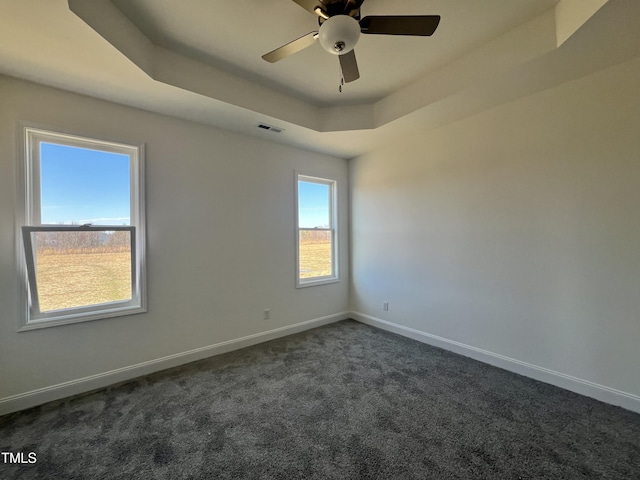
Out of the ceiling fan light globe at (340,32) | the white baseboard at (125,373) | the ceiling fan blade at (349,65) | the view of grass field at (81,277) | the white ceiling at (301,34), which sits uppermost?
the white ceiling at (301,34)

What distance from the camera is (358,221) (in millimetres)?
4219

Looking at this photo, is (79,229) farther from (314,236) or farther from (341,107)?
(341,107)

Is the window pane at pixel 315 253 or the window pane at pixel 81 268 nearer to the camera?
the window pane at pixel 81 268

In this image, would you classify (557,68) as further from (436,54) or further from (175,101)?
(175,101)

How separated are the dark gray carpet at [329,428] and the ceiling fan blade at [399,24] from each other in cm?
254

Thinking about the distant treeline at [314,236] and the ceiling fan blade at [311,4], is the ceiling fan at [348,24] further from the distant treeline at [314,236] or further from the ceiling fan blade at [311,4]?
the distant treeline at [314,236]

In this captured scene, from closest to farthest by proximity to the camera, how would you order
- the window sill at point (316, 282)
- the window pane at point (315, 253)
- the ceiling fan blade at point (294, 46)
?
the ceiling fan blade at point (294, 46) < the window sill at point (316, 282) < the window pane at point (315, 253)

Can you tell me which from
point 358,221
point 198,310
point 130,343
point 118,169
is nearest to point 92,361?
point 130,343

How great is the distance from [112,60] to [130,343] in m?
2.40

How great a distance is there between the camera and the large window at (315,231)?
3881 mm

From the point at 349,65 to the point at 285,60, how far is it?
2.53ft

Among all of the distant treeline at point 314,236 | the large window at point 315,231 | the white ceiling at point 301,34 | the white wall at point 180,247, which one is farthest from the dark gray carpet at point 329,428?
the white ceiling at point 301,34

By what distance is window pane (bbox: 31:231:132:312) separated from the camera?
2248mm

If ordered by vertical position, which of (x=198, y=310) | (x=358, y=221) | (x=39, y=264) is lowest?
(x=198, y=310)
